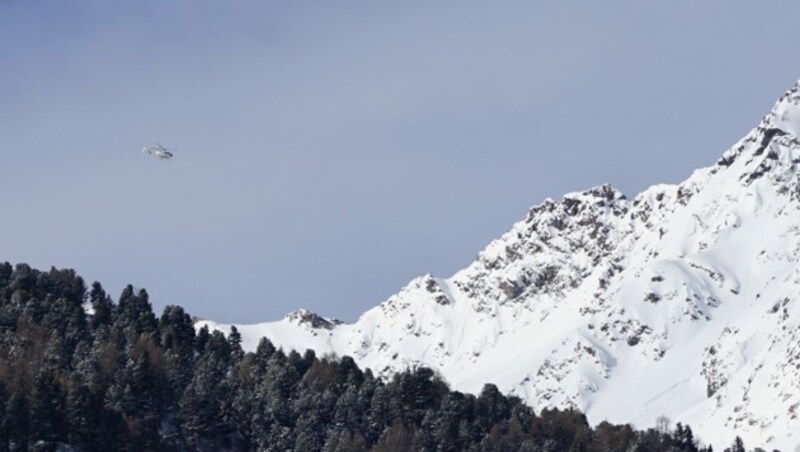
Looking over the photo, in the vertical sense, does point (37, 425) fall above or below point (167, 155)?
below

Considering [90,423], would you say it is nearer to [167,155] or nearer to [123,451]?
[123,451]

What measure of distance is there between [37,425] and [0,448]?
5.59 m

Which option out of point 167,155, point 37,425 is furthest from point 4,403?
point 167,155

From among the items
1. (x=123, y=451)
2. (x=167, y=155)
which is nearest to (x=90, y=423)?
(x=123, y=451)

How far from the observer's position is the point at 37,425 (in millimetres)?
197250

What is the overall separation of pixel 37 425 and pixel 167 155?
94.0 feet

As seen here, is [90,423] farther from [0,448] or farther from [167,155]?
[167,155]

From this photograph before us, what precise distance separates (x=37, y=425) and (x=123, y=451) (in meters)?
8.58

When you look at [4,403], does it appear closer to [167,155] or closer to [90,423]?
[90,423]

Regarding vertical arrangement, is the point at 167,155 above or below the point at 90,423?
above

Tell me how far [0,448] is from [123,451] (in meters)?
12.3

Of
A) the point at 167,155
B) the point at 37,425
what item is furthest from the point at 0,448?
the point at 167,155

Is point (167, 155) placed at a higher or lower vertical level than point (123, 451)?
higher

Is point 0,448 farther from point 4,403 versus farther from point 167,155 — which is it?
point 167,155
